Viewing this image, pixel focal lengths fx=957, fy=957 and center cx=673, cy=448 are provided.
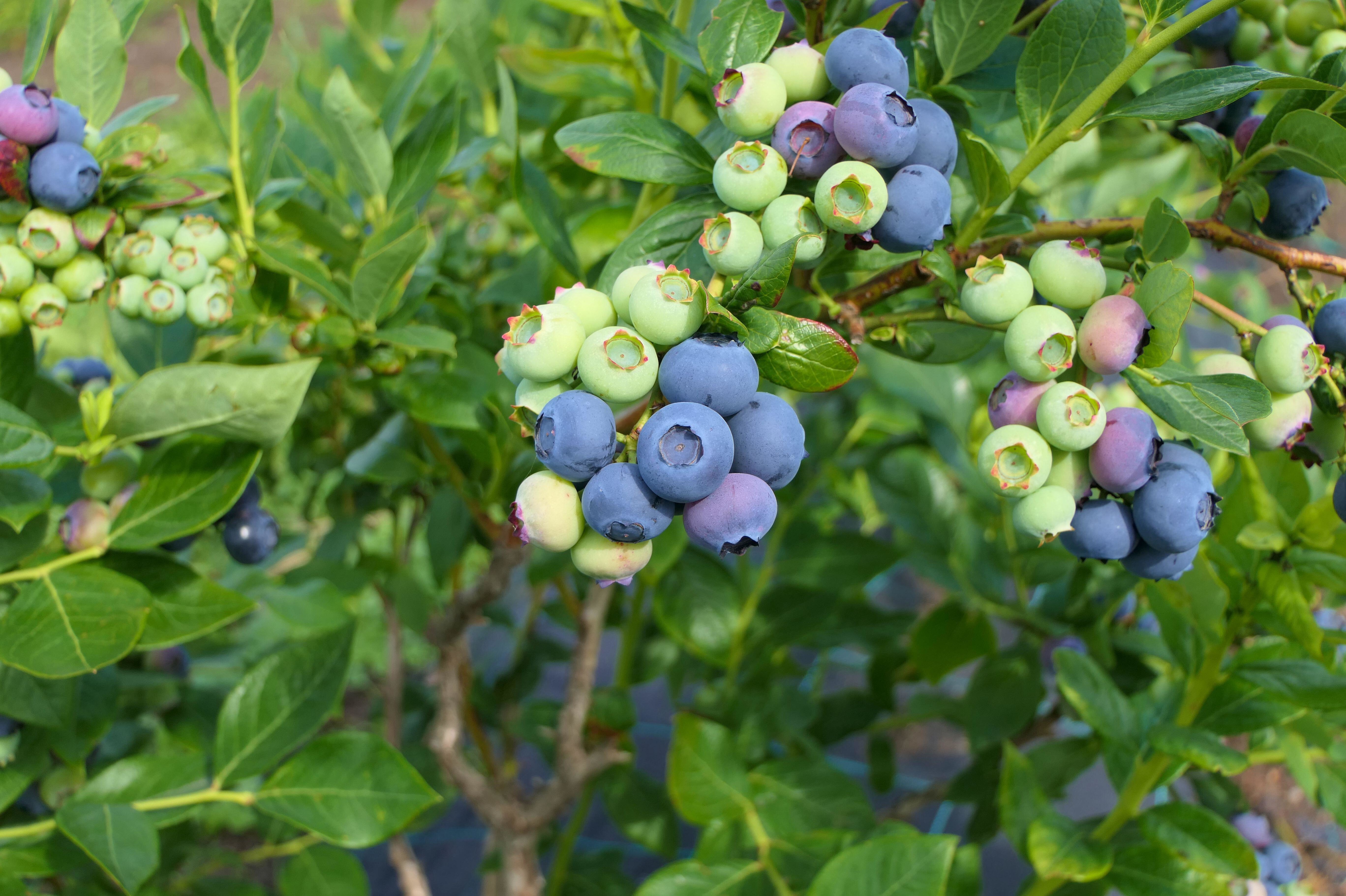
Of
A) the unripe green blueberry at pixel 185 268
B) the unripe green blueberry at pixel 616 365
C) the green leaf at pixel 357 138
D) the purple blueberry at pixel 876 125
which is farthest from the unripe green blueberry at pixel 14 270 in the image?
the purple blueberry at pixel 876 125

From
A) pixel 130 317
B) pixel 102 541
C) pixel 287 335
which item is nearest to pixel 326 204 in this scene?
pixel 287 335

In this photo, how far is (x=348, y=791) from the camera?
1052mm

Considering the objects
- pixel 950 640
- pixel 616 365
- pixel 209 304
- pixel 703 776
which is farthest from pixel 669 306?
pixel 950 640

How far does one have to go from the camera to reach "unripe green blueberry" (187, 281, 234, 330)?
2.98 feet

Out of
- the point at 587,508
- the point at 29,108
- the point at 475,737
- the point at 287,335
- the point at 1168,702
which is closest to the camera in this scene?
the point at 587,508

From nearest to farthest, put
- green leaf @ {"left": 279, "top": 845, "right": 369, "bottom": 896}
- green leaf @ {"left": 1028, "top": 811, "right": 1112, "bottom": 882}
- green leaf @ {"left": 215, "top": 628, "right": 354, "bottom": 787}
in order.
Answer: green leaf @ {"left": 1028, "top": 811, "right": 1112, "bottom": 882}, green leaf @ {"left": 215, "top": 628, "right": 354, "bottom": 787}, green leaf @ {"left": 279, "top": 845, "right": 369, "bottom": 896}

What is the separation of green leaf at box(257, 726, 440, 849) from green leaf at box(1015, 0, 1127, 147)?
843mm

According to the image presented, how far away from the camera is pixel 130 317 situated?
899 mm

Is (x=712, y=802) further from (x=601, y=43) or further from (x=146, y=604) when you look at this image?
(x=601, y=43)

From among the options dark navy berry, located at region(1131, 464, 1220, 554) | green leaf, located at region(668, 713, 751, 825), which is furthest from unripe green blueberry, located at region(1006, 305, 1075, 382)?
green leaf, located at region(668, 713, 751, 825)

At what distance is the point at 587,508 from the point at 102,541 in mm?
621

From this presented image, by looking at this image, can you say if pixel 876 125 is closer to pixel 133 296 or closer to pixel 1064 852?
pixel 133 296

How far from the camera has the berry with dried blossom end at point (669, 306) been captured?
54 centimetres

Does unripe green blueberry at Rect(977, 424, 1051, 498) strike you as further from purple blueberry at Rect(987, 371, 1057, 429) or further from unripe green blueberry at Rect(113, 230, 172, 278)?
unripe green blueberry at Rect(113, 230, 172, 278)
